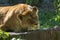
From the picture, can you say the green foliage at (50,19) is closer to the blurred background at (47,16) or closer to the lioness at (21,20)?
the blurred background at (47,16)

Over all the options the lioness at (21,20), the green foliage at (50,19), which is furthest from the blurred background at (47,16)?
the lioness at (21,20)

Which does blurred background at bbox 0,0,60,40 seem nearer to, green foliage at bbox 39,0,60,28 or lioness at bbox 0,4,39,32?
green foliage at bbox 39,0,60,28

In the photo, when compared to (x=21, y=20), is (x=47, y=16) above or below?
below

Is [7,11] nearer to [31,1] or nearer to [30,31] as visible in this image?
[30,31]

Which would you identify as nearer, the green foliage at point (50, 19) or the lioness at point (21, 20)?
the lioness at point (21, 20)

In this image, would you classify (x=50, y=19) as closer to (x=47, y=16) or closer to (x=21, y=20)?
(x=47, y=16)

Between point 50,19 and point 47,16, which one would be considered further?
point 47,16

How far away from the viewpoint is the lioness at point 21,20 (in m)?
5.02

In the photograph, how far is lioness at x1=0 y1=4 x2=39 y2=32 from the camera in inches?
198

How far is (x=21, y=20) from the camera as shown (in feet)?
16.6

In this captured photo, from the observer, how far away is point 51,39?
16.7ft

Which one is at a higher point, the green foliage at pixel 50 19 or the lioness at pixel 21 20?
the lioness at pixel 21 20

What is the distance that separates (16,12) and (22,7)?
0.15 metres

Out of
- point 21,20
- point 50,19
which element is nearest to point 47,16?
point 50,19
